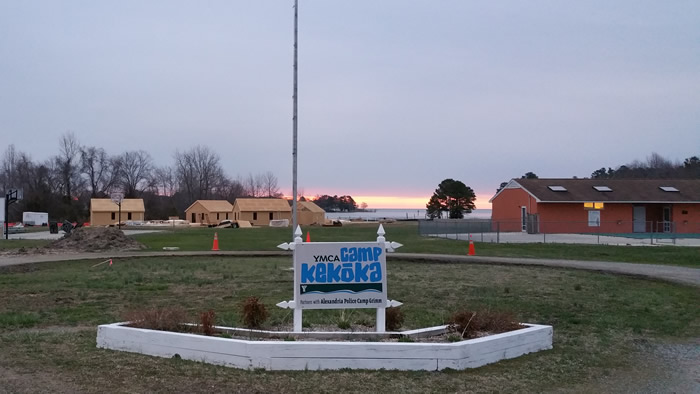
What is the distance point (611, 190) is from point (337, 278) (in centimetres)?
4539

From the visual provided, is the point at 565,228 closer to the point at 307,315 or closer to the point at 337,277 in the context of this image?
the point at 307,315

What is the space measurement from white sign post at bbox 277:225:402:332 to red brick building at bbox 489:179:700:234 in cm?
3883

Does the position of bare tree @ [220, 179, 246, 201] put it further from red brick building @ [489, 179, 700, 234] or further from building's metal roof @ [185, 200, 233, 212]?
red brick building @ [489, 179, 700, 234]

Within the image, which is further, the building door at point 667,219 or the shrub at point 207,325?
the building door at point 667,219

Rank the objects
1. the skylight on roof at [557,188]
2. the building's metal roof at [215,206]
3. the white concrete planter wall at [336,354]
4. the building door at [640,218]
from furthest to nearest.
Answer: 1. the building's metal roof at [215,206]
2. the skylight on roof at [557,188]
3. the building door at [640,218]
4. the white concrete planter wall at [336,354]

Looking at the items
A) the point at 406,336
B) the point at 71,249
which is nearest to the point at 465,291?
the point at 406,336

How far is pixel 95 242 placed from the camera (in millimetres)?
29141

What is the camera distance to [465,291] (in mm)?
14445

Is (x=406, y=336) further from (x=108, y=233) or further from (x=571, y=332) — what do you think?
(x=108, y=233)

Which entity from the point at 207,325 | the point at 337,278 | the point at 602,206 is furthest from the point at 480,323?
the point at 602,206

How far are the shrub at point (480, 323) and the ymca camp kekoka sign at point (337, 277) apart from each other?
1.06 m

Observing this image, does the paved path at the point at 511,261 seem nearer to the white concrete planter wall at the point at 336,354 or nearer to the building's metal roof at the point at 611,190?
the white concrete planter wall at the point at 336,354

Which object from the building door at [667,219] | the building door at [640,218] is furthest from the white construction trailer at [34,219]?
the building door at [667,219]

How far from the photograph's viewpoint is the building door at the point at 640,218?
47000 millimetres
